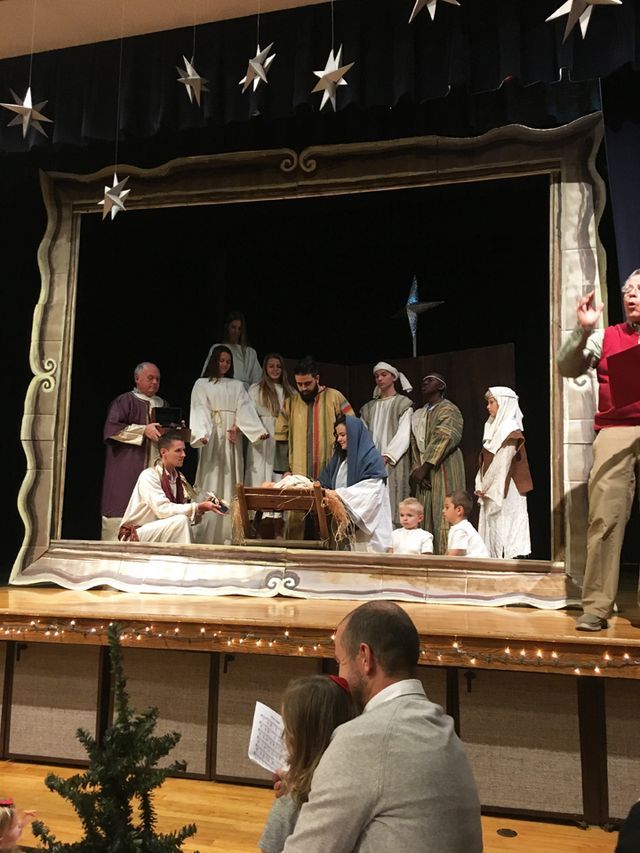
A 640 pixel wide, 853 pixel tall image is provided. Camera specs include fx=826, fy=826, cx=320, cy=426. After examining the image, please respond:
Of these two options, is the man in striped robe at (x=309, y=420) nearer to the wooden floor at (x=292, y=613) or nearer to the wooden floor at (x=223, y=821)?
the wooden floor at (x=292, y=613)

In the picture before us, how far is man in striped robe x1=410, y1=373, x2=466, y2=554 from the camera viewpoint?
5.34m

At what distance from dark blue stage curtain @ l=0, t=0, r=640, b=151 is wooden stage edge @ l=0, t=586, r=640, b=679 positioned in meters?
2.77

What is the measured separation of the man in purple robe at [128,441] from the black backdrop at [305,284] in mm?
117

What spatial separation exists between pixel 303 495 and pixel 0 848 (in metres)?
3.24

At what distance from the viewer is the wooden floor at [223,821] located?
127 inches

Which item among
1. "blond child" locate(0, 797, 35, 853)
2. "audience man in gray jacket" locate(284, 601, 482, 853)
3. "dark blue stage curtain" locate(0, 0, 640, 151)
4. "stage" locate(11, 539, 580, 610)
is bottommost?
"blond child" locate(0, 797, 35, 853)

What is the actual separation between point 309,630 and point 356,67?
3.11m

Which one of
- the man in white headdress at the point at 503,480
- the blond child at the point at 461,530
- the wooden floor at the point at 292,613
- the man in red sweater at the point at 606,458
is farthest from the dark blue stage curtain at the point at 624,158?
the wooden floor at the point at 292,613

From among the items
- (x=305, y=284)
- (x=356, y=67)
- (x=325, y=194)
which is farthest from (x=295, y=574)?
(x=356, y=67)

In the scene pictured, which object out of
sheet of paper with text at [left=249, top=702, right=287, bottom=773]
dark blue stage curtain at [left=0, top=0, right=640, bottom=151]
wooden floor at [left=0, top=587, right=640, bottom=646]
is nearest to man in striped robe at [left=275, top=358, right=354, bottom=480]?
wooden floor at [left=0, top=587, right=640, bottom=646]

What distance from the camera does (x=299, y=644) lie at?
3.78 m

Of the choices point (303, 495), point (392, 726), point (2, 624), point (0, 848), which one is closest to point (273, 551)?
point (303, 495)

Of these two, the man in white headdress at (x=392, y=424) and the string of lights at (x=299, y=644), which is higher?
the man in white headdress at (x=392, y=424)

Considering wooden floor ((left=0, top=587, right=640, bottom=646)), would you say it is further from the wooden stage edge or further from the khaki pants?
the khaki pants
